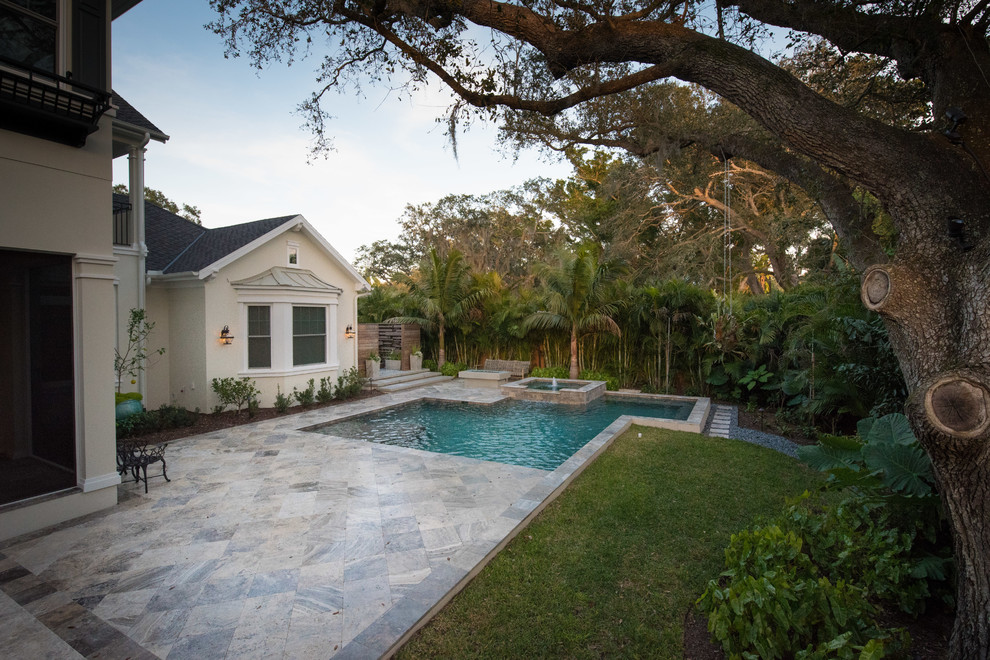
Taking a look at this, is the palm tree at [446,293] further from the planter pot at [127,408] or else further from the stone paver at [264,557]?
the stone paver at [264,557]

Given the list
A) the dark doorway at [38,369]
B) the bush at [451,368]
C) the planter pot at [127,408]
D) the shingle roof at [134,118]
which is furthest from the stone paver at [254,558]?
the bush at [451,368]

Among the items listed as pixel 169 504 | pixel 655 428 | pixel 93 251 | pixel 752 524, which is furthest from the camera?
pixel 655 428

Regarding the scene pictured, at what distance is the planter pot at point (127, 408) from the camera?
7980 millimetres

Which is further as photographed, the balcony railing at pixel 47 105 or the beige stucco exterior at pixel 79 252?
the beige stucco exterior at pixel 79 252

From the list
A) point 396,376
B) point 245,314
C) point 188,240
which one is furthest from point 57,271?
point 396,376

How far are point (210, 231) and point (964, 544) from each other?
47.9 feet

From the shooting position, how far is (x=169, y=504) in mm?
5289

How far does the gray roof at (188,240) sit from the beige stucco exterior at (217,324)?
13.1 inches

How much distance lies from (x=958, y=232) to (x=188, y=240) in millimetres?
14375

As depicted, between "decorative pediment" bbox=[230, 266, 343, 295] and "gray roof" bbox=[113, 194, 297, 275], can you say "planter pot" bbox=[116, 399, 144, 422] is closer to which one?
"gray roof" bbox=[113, 194, 297, 275]

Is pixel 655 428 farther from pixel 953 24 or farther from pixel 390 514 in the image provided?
pixel 953 24

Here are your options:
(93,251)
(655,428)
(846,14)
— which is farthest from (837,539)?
(93,251)

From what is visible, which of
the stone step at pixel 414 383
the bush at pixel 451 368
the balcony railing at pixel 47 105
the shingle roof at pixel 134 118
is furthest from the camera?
the bush at pixel 451 368

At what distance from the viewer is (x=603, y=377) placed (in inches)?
553
